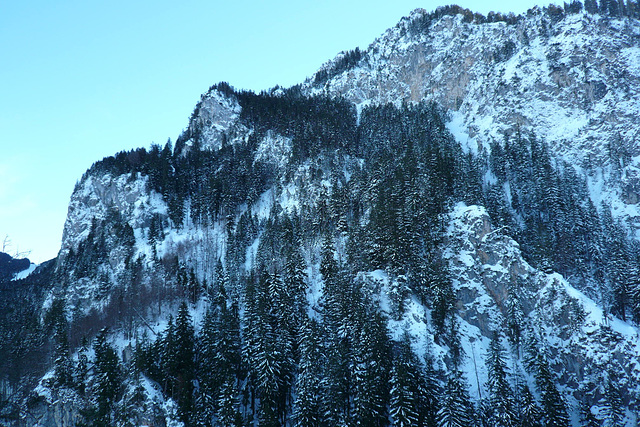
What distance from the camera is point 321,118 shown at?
471 ft

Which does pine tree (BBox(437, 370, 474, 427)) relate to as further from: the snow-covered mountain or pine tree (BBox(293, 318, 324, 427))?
pine tree (BBox(293, 318, 324, 427))

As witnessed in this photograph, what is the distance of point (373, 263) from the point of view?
73375 mm

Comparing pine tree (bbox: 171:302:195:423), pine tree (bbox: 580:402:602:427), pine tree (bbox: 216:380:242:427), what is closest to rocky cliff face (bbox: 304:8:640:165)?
pine tree (bbox: 580:402:602:427)

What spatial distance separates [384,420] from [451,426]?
788cm

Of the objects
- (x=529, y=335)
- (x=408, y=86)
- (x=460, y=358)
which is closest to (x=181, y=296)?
(x=460, y=358)

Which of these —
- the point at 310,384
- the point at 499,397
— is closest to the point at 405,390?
the point at 310,384

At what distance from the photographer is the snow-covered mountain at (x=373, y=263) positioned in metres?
54.8

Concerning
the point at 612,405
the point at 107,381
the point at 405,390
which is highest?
the point at 107,381

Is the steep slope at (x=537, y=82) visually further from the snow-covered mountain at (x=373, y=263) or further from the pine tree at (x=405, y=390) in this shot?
the pine tree at (x=405, y=390)

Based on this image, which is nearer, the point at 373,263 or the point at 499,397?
the point at 499,397

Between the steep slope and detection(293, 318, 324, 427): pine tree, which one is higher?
the steep slope

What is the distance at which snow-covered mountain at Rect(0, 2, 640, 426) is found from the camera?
54812mm

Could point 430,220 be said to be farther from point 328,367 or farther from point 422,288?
point 328,367

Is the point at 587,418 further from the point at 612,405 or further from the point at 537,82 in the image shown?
the point at 537,82
